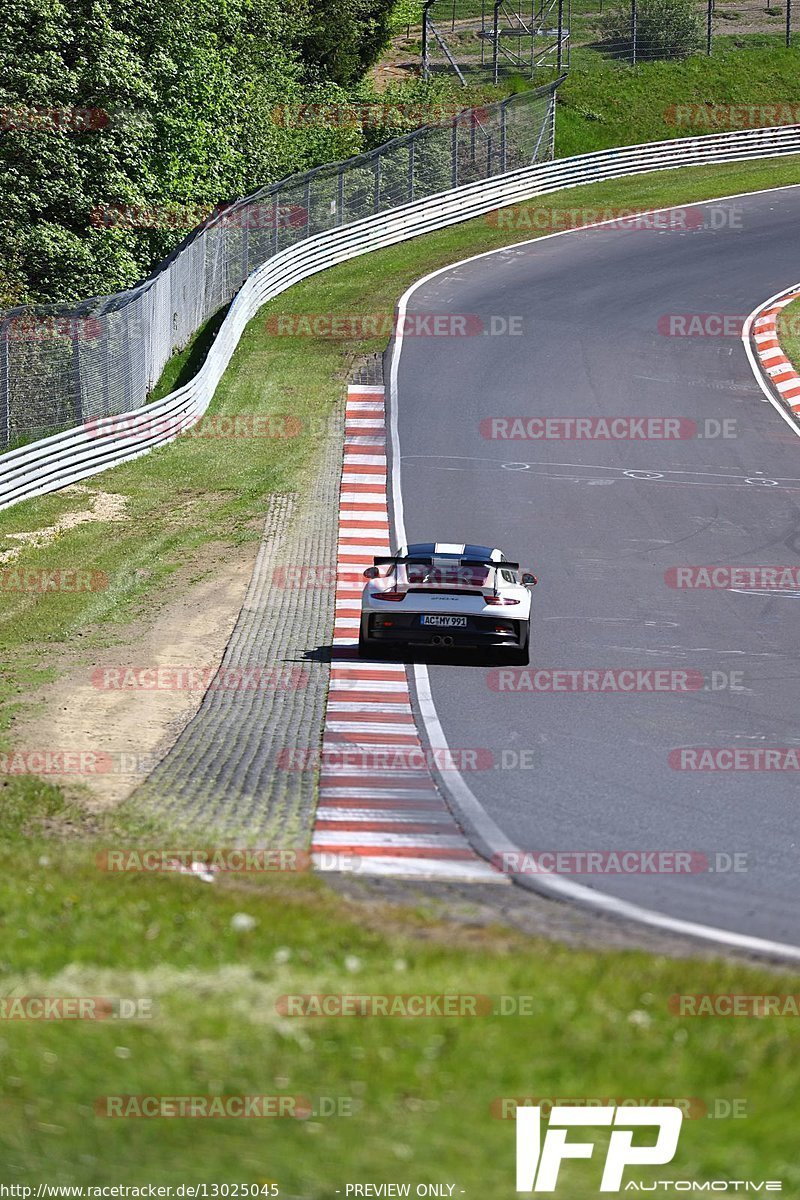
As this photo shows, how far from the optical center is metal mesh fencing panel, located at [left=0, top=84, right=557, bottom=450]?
2506cm

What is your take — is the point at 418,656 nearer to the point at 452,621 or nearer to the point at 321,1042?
the point at 452,621

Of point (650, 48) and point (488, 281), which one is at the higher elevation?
point (650, 48)

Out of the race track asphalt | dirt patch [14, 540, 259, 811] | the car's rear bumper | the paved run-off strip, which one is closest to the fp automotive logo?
the race track asphalt

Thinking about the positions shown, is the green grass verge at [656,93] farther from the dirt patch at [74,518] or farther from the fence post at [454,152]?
the dirt patch at [74,518]

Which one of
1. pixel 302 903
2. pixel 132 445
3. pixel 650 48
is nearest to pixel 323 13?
pixel 650 48

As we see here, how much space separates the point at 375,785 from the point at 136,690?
14.4ft

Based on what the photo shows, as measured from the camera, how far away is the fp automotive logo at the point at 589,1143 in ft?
18.1

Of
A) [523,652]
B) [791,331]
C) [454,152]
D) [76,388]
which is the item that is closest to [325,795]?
[523,652]

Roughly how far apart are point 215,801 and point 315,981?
4.54m

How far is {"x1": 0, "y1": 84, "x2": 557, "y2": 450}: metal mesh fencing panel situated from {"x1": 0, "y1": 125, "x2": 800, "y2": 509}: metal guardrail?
46 cm

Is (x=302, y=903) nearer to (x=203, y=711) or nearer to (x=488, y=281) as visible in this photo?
(x=203, y=711)

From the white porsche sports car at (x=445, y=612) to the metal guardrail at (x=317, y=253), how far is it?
953 centimetres

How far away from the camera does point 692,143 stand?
2175 inches

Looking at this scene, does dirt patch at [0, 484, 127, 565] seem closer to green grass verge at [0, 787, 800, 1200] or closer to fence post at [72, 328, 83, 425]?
fence post at [72, 328, 83, 425]
